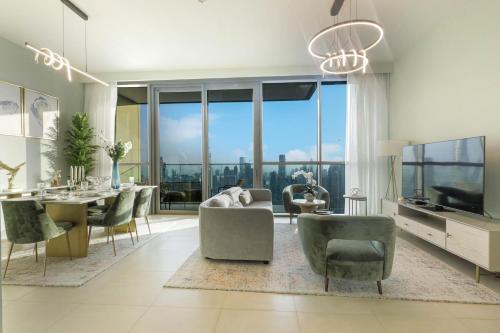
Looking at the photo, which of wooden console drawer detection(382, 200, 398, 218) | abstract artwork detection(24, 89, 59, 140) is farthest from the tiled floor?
abstract artwork detection(24, 89, 59, 140)

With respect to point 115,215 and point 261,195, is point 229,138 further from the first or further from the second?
point 115,215

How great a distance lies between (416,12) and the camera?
3.80m

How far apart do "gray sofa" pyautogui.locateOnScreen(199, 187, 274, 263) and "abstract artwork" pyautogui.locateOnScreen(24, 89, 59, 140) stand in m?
4.03

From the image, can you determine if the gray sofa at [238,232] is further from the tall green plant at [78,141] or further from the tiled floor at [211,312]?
the tall green plant at [78,141]

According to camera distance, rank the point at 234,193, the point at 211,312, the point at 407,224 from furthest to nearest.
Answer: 1. the point at 234,193
2. the point at 407,224
3. the point at 211,312

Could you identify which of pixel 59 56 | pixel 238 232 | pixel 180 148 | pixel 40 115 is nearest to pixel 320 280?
pixel 238 232

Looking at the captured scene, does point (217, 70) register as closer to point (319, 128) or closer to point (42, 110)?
point (319, 128)

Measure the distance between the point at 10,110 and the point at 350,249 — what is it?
5.60 m

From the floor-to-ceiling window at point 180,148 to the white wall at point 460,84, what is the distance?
4.38m

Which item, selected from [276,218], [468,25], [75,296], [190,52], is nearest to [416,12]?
[468,25]

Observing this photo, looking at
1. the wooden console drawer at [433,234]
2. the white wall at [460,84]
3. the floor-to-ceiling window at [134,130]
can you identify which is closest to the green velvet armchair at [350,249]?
the wooden console drawer at [433,234]

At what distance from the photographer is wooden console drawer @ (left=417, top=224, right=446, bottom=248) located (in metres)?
3.20

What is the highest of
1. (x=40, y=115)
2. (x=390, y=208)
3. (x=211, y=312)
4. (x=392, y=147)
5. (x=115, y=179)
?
(x=40, y=115)

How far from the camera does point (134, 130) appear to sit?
21.5ft
